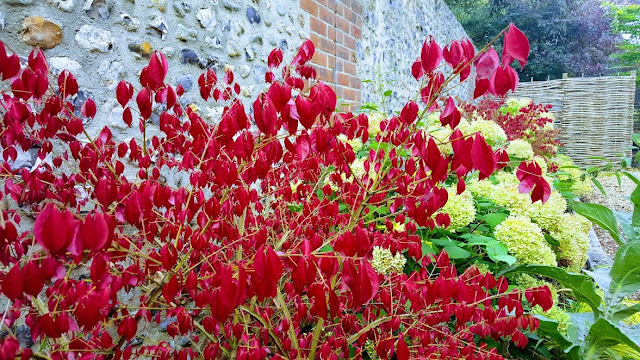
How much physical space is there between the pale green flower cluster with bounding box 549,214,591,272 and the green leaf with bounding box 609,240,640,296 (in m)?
0.75

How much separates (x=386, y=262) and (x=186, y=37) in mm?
1505

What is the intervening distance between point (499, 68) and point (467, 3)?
19.7m

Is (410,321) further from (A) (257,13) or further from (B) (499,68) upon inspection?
(A) (257,13)

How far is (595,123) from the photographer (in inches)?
345

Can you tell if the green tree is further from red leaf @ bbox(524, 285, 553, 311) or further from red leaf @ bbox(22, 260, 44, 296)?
red leaf @ bbox(22, 260, 44, 296)

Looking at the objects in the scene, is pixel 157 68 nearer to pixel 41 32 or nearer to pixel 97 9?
pixel 41 32

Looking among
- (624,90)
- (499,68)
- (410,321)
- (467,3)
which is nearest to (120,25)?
(499,68)

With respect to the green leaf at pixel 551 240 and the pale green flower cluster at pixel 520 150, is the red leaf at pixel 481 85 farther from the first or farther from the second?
the pale green flower cluster at pixel 520 150

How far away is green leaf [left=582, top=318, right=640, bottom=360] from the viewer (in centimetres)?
141

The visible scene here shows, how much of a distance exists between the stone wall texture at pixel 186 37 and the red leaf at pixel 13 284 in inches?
41.5

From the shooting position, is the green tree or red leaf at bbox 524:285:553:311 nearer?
red leaf at bbox 524:285:553:311

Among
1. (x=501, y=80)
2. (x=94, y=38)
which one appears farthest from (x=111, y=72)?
(x=501, y=80)

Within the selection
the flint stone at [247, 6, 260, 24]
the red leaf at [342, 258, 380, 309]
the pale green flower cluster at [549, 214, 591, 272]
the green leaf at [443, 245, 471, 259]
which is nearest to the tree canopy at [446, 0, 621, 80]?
the pale green flower cluster at [549, 214, 591, 272]

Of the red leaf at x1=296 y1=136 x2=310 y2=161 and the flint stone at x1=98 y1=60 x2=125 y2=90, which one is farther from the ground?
the flint stone at x1=98 y1=60 x2=125 y2=90
